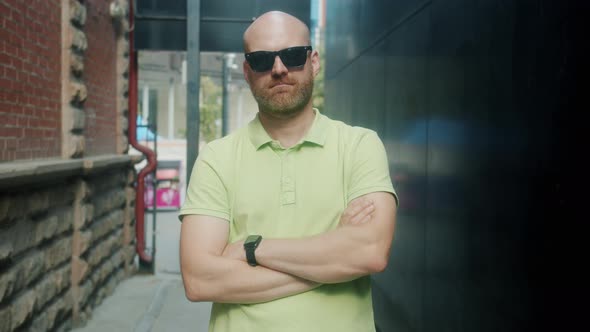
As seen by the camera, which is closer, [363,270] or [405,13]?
[363,270]

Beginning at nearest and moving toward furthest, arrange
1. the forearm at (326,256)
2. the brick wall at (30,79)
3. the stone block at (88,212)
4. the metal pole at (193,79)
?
the forearm at (326,256) < the metal pole at (193,79) < the brick wall at (30,79) < the stone block at (88,212)

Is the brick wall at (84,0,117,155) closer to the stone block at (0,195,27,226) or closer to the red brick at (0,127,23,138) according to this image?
the red brick at (0,127,23,138)

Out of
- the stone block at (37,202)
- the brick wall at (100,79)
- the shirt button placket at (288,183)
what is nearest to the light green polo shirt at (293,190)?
the shirt button placket at (288,183)

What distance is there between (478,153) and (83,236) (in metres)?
4.52

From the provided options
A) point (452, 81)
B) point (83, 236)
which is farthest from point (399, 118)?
point (83, 236)

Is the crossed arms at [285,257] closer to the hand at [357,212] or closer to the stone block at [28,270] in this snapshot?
the hand at [357,212]

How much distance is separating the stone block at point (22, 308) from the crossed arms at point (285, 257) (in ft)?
8.75

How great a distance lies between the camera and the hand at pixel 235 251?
2.32m

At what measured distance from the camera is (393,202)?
7.84 feet

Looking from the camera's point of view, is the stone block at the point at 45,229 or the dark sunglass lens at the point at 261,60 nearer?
the dark sunglass lens at the point at 261,60

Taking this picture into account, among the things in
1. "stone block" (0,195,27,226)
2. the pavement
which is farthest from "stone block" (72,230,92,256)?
"stone block" (0,195,27,226)

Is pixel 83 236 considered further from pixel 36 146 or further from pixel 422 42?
pixel 422 42

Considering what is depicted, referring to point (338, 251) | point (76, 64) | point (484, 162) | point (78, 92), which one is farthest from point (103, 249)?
point (338, 251)

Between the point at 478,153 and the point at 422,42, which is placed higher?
the point at 422,42
